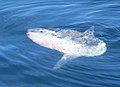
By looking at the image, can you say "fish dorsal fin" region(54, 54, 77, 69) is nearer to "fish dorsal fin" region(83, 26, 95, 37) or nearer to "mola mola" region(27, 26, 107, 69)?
"mola mola" region(27, 26, 107, 69)

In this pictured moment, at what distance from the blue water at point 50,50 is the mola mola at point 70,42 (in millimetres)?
155

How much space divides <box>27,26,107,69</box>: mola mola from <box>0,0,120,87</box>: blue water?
0.16 meters

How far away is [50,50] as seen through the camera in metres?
8.94

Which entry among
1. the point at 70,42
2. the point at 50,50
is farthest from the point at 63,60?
the point at 70,42

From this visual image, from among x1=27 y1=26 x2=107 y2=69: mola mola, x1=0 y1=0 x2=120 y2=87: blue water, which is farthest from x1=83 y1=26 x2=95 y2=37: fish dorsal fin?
x1=0 y1=0 x2=120 y2=87: blue water

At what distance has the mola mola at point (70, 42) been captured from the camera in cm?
877

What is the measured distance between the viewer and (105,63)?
8.30m

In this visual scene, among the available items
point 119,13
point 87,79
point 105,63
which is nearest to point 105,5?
point 119,13

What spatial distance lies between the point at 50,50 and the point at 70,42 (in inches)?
21.1

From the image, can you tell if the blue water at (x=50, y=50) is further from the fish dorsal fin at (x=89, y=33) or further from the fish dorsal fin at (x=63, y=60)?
the fish dorsal fin at (x=89, y=33)

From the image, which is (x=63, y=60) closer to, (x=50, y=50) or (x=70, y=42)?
(x=50, y=50)

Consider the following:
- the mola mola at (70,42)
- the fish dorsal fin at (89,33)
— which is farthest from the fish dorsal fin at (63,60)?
the fish dorsal fin at (89,33)

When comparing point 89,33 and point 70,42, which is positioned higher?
point 89,33

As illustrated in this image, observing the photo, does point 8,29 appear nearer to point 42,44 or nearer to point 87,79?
point 42,44
